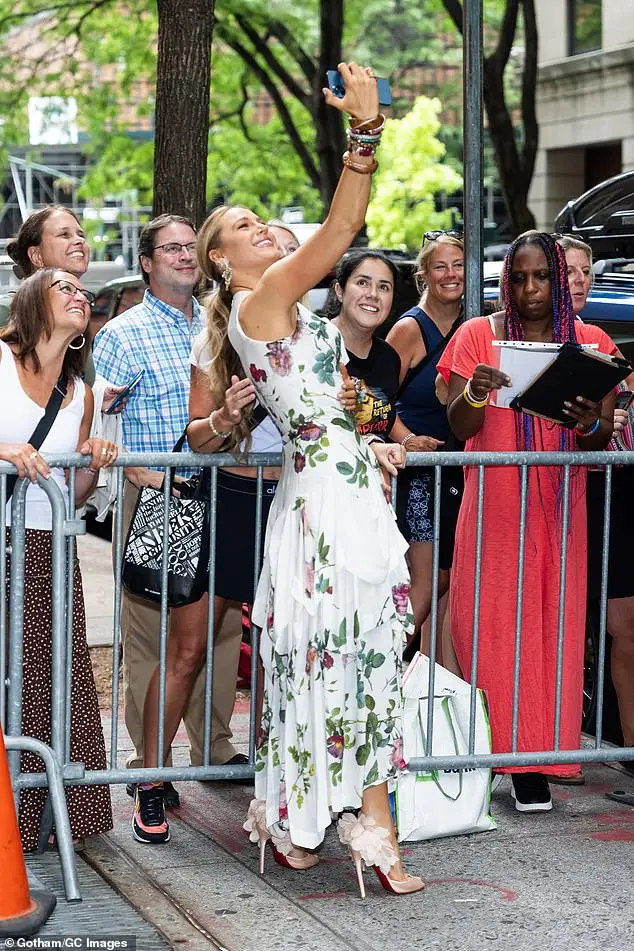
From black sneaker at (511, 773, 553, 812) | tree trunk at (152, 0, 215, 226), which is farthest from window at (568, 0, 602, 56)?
black sneaker at (511, 773, 553, 812)

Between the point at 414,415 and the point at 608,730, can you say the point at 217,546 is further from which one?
the point at 608,730

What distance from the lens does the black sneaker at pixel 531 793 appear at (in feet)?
18.1

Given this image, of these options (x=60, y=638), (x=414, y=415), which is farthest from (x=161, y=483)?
(x=414, y=415)

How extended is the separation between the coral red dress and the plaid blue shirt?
1105mm

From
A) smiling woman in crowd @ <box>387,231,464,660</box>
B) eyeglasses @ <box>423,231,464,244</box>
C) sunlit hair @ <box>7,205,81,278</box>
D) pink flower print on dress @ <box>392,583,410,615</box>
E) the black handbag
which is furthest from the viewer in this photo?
eyeglasses @ <box>423,231,464,244</box>

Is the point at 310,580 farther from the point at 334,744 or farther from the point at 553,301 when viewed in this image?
the point at 553,301

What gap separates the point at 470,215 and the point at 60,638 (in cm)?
286

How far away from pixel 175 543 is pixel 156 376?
2.63 feet

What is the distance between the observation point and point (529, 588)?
5523mm

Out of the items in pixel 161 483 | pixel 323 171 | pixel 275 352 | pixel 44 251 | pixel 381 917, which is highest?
pixel 323 171

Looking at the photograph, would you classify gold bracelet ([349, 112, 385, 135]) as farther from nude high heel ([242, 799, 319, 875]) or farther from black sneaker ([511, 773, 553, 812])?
black sneaker ([511, 773, 553, 812])

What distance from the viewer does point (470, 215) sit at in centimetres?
656

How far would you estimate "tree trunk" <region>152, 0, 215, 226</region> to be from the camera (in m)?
8.66

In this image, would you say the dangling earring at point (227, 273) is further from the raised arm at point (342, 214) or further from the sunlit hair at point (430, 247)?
the sunlit hair at point (430, 247)
